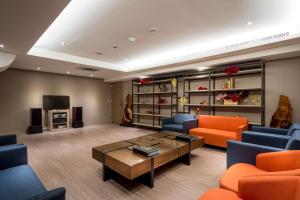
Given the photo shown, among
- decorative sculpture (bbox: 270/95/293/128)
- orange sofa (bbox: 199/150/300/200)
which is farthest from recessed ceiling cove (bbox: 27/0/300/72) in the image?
orange sofa (bbox: 199/150/300/200)

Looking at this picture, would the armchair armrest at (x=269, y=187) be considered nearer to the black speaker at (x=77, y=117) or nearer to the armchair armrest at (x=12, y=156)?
the armchair armrest at (x=12, y=156)

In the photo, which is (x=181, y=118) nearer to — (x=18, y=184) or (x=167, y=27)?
(x=167, y=27)

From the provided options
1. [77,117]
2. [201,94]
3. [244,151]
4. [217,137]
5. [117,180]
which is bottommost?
[117,180]

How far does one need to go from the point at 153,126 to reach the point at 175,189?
432 cm

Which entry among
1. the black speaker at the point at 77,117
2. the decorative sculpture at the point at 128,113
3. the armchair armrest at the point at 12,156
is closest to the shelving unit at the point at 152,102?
the decorative sculpture at the point at 128,113

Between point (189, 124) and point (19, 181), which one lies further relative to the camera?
point (189, 124)

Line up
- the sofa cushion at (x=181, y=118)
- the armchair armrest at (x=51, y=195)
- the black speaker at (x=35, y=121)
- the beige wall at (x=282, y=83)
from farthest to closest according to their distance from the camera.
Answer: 1. the black speaker at (x=35, y=121)
2. the sofa cushion at (x=181, y=118)
3. the beige wall at (x=282, y=83)
4. the armchair armrest at (x=51, y=195)

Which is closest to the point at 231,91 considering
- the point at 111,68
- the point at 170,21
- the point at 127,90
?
the point at 170,21

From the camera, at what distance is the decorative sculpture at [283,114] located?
12.0 ft

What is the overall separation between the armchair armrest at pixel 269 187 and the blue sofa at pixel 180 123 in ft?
10.3

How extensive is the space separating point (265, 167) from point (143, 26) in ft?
9.79

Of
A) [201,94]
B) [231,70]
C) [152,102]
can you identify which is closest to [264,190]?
[231,70]

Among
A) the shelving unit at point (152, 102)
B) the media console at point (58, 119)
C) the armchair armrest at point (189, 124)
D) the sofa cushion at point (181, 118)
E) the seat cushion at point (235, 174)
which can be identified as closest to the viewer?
the seat cushion at point (235, 174)

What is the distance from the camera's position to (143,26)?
3.13m
